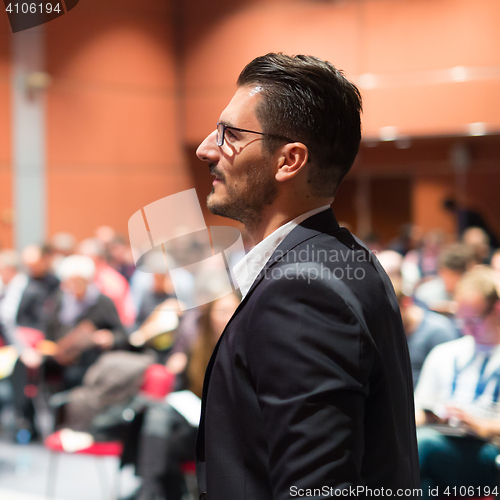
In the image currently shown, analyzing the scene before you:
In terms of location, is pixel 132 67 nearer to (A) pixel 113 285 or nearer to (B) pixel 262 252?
(B) pixel 262 252

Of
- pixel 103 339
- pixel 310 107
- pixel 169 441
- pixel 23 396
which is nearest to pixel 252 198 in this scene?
pixel 310 107

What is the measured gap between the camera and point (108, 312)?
3.64 meters

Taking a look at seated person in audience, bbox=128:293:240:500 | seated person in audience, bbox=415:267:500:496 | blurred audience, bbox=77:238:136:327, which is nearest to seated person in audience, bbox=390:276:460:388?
seated person in audience, bbox=415:267:500:496

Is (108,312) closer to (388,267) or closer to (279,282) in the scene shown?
(388,267)

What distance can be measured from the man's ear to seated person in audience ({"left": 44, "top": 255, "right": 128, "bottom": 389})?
2.88m

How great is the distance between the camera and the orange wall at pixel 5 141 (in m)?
1.09

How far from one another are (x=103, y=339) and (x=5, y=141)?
60.5 inches

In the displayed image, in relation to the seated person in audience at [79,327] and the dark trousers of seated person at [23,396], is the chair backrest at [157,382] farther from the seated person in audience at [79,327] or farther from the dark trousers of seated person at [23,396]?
the dark trousers of seated person at [23,396]

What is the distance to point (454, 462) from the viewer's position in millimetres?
2055

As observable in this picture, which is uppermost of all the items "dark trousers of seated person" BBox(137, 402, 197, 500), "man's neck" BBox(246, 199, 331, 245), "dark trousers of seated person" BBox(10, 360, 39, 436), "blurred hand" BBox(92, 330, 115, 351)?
"man's neck" BBox(246, 199, 331, 245)

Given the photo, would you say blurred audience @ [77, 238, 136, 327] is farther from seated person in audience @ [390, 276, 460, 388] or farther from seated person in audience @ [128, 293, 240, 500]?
seated person in audience @ [390, 276, 460, 388]

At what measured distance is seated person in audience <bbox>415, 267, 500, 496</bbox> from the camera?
80.0 inches

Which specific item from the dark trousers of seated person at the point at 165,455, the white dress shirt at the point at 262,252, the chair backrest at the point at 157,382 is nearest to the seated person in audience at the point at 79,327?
the chair backrest at the point at 157,382

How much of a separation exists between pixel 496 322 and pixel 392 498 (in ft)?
5.49
